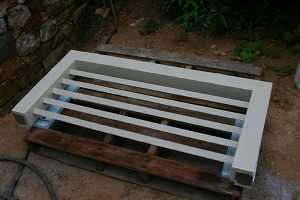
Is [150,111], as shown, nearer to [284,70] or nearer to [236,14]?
[284,70]

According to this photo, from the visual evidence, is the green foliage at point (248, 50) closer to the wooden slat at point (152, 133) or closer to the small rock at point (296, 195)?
the wooden slat at point (152, 133)

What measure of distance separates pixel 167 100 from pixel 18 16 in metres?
1.24

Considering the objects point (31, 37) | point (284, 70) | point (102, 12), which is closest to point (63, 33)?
point (31, 37)

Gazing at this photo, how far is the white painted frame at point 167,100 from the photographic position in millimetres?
1671

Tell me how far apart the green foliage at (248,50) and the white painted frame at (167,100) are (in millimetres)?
644

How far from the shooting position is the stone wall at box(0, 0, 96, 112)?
2287 millimetres

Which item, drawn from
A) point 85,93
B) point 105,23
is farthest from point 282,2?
point 85,93

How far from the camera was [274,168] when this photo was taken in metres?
1.88

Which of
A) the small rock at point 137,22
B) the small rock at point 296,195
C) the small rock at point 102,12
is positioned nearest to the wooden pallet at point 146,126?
the small rock at point 296,195

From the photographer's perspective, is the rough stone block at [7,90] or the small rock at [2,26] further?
the rough stone block at [7,90]

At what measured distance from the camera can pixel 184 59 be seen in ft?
8.18

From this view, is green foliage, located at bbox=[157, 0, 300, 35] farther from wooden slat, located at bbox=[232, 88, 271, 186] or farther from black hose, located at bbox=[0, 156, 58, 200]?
black hose, located at bbox=[0, 156, 58, 200]

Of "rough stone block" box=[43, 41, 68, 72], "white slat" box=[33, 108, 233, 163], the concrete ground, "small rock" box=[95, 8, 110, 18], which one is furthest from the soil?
"small rock" box=[95, 8, 110, 18]

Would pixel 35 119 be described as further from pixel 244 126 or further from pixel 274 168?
pixel 274 168
